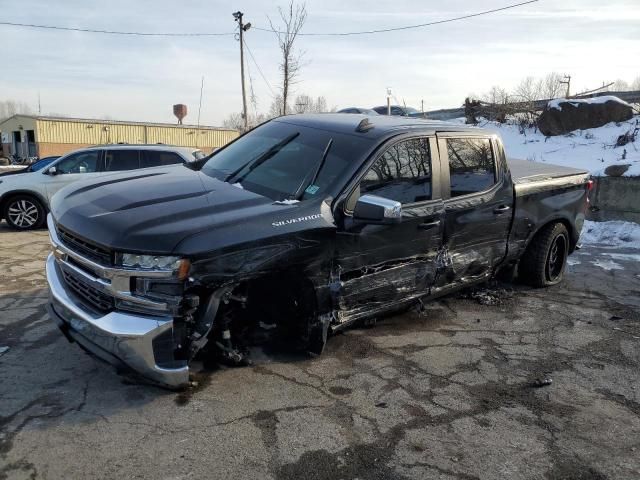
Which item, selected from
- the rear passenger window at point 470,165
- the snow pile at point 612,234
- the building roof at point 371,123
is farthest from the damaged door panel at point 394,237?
the snow pile at point 612,234

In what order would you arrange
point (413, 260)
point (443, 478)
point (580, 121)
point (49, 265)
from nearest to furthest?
1. point (443, 478)
2. point (49, 265)
3. point (413, 260)
4. point (580, 121)

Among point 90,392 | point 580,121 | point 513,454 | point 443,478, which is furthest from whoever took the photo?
point 580,121

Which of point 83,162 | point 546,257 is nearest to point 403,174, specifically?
point 546,257

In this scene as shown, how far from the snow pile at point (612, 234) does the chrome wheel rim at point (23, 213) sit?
32.9 ft

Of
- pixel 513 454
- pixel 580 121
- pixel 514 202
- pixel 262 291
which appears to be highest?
pixel 580 121

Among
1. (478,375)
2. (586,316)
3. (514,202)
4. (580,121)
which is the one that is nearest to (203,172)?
(478,375)

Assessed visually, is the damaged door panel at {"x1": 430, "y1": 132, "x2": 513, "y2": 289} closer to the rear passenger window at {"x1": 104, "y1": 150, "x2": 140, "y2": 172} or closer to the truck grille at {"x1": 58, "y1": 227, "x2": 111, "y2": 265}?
the truck grille at {"x1": 58, "y1": 227, "x2": 111, "y2": 265}

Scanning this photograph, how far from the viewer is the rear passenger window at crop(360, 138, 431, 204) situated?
411 centimetres

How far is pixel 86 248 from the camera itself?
3.33 metres

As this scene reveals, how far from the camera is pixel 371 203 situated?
368cm

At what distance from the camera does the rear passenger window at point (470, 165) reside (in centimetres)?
479

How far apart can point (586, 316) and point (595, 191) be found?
6140 mm

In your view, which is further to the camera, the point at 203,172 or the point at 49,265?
the point at 203,172

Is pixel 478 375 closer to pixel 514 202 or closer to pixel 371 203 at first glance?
pixel 371 203
